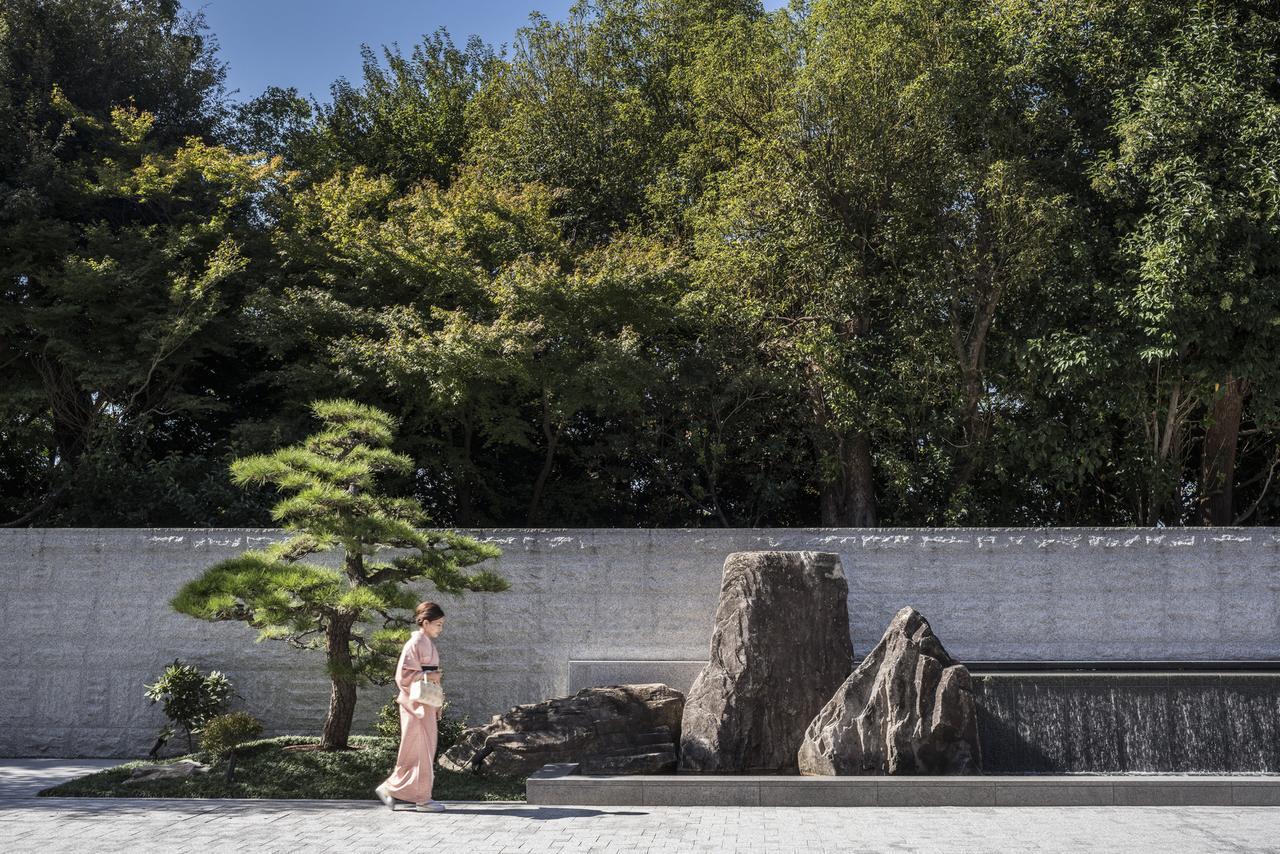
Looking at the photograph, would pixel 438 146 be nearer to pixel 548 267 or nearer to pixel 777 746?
pixel 548 267

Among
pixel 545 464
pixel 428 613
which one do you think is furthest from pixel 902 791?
pixel 545 464

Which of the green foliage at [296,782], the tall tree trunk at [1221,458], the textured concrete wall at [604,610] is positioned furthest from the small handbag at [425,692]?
the tall tree trunk at [1221,458]

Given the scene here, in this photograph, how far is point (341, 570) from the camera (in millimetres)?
10039

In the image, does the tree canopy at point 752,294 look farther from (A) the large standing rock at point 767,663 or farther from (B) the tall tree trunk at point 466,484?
(A) the large standing rock at point 767,663

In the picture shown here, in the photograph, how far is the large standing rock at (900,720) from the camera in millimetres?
9039

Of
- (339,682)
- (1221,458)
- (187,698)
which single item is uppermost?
(1221,458)

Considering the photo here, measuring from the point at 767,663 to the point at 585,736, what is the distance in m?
1.68

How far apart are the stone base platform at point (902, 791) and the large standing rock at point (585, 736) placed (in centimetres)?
78

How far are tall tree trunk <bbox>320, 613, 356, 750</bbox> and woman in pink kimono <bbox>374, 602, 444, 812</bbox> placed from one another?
1.32 m

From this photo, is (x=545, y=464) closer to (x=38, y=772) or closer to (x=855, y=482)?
(x=855, y=482)

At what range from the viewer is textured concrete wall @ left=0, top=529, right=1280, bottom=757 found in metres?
11.4

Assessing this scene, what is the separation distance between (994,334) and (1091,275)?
1.38 metres

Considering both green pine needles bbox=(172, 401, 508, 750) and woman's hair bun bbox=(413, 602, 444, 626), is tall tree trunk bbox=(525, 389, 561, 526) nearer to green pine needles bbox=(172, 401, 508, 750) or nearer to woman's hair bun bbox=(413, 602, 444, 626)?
green pine needles bbox=(172, 401, 508, 750)

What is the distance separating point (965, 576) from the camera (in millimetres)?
11477
